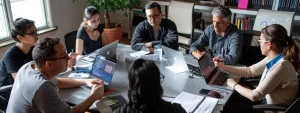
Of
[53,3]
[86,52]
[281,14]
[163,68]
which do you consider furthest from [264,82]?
[53,3]

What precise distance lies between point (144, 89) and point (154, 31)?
175 cm

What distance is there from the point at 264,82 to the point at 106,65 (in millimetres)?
1051

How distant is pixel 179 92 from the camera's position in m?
1.92

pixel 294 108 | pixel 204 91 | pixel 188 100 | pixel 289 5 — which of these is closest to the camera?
pixel 294 108

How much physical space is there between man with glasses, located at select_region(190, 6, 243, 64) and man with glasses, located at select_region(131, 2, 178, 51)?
26 centimetres

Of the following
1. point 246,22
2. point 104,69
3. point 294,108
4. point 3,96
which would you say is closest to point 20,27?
point 3,96

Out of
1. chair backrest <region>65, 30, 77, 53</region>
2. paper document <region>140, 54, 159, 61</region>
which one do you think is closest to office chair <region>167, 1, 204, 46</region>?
paper document <region>140, 54, 159, 61</region>

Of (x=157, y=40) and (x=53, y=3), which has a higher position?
(x=53, y=3)

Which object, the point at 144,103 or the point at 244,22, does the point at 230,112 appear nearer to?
the point at 144,103

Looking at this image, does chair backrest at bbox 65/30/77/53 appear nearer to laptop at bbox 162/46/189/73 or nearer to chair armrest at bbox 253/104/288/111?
laptop at bbox 162/46/189/73

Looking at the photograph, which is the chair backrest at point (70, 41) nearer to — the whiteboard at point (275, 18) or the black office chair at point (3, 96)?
the black office chair at point (3, 96)

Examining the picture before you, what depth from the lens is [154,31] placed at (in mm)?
2971

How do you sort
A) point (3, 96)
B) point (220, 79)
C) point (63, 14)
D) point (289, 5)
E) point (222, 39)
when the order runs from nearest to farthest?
point (3, 96)
point (220, 79)
point (222, 39)
point (289, 5)
point (63, 14)

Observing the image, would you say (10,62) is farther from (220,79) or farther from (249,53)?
(249,53)
